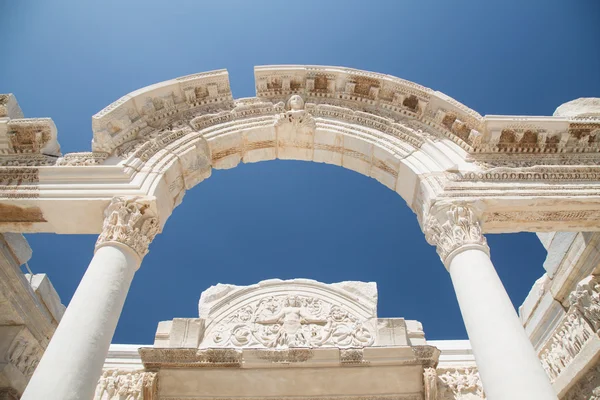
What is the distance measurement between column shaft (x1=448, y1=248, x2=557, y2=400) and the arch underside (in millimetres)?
1299

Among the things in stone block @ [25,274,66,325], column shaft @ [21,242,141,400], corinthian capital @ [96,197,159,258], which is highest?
stone block @ [25,274,66,325]

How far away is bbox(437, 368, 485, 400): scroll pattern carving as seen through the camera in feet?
25.4

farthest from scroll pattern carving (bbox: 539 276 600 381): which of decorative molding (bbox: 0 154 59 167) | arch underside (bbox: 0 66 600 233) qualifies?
decorative molding (bbox: 0 154 59 167)

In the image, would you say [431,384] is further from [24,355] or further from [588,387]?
[24,355]

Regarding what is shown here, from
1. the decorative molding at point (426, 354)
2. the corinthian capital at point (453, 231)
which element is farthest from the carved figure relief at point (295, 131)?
the decorative molding at point (426, 354)

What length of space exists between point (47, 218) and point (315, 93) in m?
5.17

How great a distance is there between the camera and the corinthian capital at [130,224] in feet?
20.4

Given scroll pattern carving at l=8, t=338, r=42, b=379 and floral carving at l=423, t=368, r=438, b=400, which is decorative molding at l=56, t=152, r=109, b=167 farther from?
floral carving at l=423, t=368, r=438, b=400

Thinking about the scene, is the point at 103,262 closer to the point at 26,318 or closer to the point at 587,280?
the point at 26,318

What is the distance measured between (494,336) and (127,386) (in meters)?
5.80

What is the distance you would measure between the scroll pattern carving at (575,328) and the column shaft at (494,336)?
8.01ft

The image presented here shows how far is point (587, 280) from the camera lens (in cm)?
754

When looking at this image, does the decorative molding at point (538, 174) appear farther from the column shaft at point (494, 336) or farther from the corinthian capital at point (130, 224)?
the corinthian capital at point (130, 224)

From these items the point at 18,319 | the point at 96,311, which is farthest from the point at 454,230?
the point at 18,319
